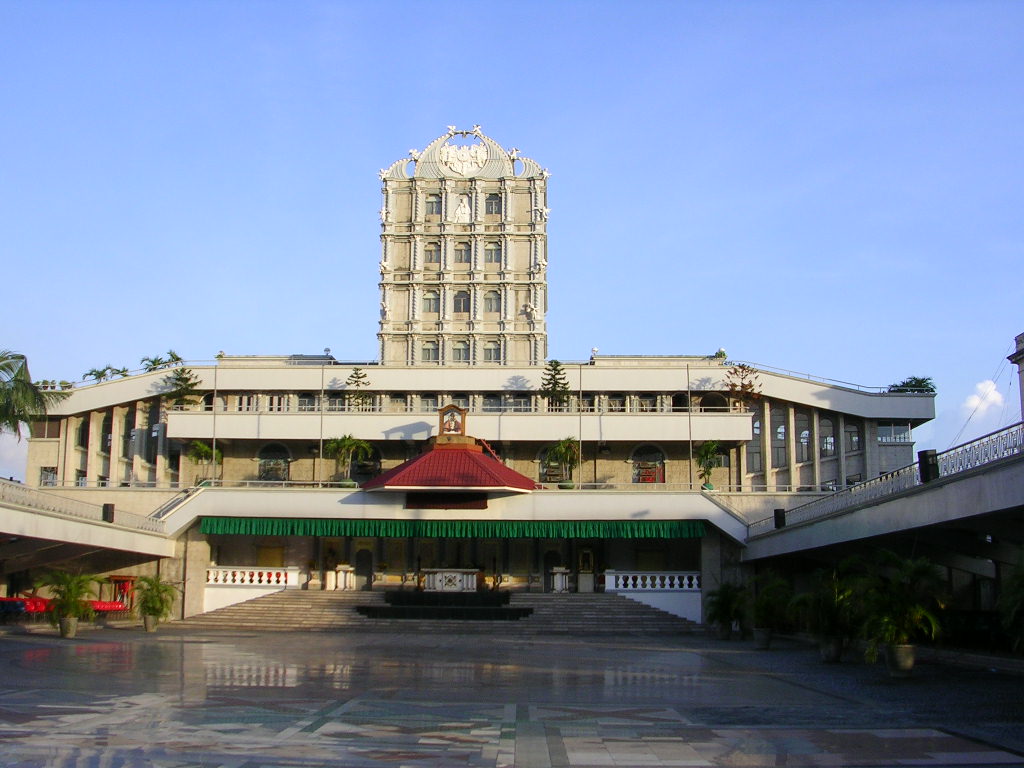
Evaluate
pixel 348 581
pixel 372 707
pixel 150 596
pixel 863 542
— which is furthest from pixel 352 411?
pixel 372 707

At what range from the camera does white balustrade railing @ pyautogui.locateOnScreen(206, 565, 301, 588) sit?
42.9 m

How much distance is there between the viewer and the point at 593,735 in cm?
1394

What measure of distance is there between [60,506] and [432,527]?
15491mm

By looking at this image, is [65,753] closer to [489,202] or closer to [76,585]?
[76,585]

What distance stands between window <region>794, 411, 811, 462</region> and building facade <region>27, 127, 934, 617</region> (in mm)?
72

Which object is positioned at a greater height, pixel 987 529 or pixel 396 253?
pixel 396 253

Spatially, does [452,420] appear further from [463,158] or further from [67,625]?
[463,158]

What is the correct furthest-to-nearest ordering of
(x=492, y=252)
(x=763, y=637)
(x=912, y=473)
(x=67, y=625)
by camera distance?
1. (x=492, y=252)
2. (x=67, y=625)
3. (x=763, y=637)
4. (x=912, y=473)

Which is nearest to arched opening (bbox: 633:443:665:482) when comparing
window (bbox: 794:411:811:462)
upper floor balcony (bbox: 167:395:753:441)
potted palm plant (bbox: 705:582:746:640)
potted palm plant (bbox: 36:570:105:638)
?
upper floor balcony (bbox: 167:395:753:441)

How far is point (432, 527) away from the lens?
43.6m

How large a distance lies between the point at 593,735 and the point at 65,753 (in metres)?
6.54

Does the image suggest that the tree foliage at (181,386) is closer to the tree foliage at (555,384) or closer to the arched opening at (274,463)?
the arched opening at (274,463)

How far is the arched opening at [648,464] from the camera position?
167 feet

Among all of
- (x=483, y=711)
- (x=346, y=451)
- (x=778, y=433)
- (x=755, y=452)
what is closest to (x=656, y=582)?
(x=755, y=452)
